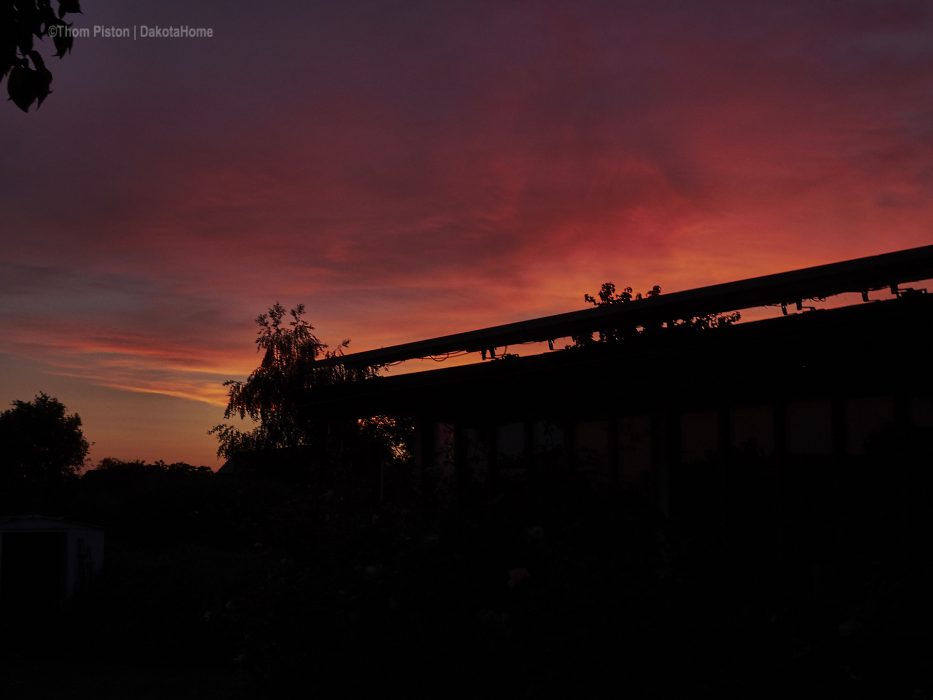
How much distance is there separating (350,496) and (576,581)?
3460 millimetres

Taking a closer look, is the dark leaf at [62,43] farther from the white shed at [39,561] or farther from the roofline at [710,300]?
the white shed at [39,561]

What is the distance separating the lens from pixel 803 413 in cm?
818

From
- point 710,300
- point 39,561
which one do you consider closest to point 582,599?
point 710,300

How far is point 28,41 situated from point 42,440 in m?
70.9

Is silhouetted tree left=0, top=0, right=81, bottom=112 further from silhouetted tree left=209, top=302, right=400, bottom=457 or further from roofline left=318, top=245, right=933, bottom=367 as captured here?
silhouetted tree left=209, top=302, right=400, bottom=457

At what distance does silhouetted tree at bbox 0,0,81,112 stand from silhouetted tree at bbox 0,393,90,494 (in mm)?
65048

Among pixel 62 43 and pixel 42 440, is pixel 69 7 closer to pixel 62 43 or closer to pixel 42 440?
pixel 62 43

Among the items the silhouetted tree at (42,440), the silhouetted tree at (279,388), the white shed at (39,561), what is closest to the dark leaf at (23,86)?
the white shed at (39,561)

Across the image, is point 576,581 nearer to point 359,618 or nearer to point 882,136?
point 359,618

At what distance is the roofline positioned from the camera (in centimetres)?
828

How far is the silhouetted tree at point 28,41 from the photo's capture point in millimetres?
4406

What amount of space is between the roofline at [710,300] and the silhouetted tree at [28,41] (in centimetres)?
600

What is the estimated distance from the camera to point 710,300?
928cm

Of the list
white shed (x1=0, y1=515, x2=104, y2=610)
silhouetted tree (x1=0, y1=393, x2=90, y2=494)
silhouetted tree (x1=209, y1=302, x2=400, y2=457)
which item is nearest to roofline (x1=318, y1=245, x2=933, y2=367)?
white shed (x1=0, y1=515, x2=104, y2=610)
